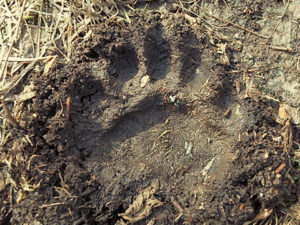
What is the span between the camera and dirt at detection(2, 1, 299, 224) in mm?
1679

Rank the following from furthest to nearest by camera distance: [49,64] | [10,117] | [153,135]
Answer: [153,135] < [49,64] < [10,117]

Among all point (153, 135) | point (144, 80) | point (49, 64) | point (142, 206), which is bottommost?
point (142, 206)

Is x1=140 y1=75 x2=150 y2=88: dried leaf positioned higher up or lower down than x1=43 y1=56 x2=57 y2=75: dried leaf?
lower down

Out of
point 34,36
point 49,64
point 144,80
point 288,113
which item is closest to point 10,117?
point 49,64

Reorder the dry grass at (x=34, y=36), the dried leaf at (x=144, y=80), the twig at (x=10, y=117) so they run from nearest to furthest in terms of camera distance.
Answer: the twig at (x=10, y=117) < the dry grass at (x=34, y=36) < the dried leaf at (x=144, y=80)

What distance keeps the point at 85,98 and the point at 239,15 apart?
3.91ft

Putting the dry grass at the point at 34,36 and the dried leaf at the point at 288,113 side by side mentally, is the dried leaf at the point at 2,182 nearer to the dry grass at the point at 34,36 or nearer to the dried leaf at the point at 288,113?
the dry grass at the point at 34,36

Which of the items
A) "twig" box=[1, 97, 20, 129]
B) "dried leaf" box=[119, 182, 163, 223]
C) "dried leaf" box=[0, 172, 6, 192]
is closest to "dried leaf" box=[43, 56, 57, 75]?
"twig" box=[1, 97, 20, 129]

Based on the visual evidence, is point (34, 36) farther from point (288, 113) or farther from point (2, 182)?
point (288, 113)

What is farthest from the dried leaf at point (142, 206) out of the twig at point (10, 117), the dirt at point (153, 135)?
the twig at point (10, 117)

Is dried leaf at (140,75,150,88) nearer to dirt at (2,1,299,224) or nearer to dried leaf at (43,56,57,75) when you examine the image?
dirt at (2,1,299,224)

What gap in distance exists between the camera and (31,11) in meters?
1.85

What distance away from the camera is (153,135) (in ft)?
6.22

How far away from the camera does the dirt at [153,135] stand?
168 cm
